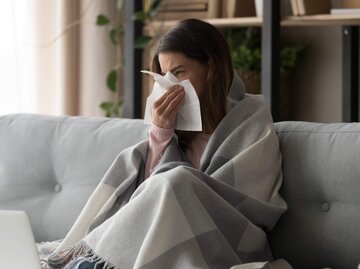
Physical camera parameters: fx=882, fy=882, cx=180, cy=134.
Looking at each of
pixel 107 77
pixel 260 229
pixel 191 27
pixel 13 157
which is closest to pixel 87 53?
pixel 107 77

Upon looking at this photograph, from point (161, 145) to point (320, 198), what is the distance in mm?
412

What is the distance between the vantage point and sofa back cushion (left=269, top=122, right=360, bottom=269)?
6.16ft

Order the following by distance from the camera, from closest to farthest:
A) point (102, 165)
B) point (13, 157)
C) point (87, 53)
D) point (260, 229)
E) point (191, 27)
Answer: point (260, 229), point (191, 27), point (102, 165), point (13, 157), point (87, 53)

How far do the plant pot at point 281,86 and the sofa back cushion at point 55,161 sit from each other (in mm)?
916

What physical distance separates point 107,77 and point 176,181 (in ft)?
5.78

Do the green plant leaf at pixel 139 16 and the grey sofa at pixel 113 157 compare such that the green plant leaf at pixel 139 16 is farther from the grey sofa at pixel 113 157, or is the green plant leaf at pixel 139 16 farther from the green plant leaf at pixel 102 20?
the grey sofa at pixel 113 157

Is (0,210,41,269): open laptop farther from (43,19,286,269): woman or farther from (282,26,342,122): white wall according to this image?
(282,26,342,122): white wall

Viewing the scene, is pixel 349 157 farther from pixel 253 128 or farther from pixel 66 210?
pixel 66 210

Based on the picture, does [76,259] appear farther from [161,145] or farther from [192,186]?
[161,145]

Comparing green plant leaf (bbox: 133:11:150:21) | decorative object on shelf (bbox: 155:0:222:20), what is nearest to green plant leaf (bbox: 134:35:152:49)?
green plant leaf (bbox: 133:11:150:21)

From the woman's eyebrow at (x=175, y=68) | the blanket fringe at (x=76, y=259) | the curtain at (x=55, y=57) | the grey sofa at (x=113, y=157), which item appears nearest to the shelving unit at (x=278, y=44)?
the curtain at (x=55, y=57)

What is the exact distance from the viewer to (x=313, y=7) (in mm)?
2867

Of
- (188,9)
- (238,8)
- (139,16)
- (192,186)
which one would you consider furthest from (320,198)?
(188,9)

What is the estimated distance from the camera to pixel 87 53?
358 cm
